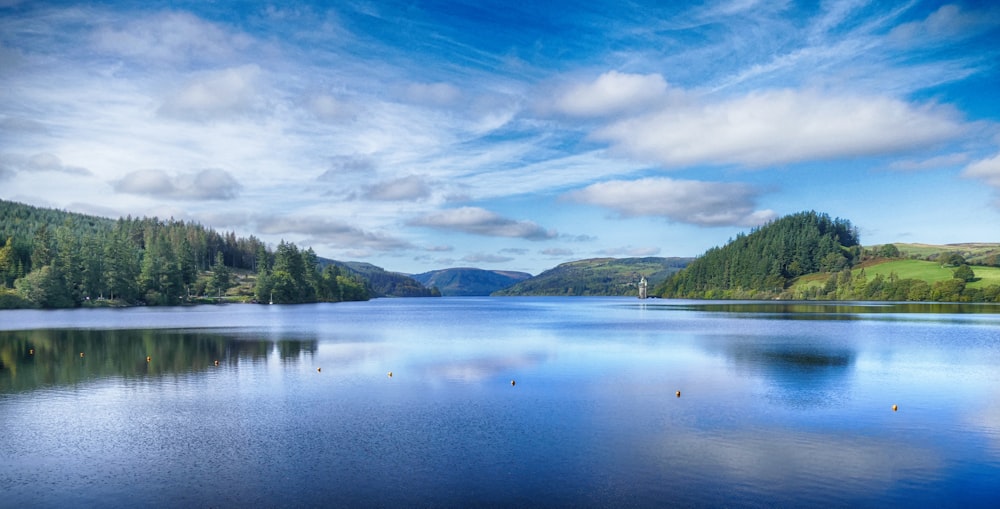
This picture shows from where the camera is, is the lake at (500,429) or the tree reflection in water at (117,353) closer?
the lake at (500,429)


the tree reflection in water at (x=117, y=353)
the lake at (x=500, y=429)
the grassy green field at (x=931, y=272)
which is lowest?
the lake at (x=500, y=429)

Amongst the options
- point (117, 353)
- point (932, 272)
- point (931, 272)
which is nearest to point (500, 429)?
point (117, 353)

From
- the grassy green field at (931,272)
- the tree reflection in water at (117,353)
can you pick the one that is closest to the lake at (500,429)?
the tree reflection in water at (117,353)

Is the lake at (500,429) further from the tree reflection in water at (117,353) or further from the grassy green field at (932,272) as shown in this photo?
the grassy green field at (932,272)

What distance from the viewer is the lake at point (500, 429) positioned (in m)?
17.4

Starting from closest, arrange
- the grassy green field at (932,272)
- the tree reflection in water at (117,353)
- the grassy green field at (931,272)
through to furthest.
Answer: the tree reflection in water at (117,353) < the grassy green field at (931,272) < the grassy green field at (932,272)

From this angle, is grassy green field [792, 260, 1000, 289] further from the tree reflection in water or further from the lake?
the tree reflection in water

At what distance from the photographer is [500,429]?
81.0ft

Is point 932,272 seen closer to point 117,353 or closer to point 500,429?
point 500,429

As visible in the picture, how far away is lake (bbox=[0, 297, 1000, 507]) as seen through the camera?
687 inches

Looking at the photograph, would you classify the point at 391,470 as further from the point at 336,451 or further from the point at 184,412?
the point at 184,412

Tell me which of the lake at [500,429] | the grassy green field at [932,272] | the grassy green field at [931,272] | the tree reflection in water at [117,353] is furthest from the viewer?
the grassy green field at [932,272]

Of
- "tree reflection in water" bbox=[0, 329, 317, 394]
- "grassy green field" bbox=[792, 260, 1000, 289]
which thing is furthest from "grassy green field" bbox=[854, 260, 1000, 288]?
"tree reflection in water" bbox=[0, 329, 317, 394]

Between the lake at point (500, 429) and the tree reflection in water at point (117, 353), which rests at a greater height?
the tree reflection in water at point (117, 353)
